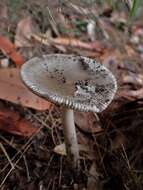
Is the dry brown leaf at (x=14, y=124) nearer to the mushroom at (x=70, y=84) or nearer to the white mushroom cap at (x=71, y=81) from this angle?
the mushroom at (x=70, y=84)

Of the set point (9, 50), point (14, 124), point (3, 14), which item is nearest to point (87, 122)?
point (14, 124)

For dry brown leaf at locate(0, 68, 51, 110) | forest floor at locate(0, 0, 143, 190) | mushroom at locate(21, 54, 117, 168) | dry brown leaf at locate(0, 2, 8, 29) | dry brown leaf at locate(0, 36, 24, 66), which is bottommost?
forest floor at locate(0, 0, 143, 190)

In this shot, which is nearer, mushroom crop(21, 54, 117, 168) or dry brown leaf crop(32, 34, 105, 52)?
mushroom crop(21, 54, 117, 168)

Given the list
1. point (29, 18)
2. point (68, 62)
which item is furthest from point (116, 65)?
point (68, 62)

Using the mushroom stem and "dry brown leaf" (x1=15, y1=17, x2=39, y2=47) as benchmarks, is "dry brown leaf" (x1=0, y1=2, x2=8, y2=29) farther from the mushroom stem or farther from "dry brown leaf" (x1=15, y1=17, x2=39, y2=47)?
the mushroom stem

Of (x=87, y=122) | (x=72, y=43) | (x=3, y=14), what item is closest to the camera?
(x=87, y=122)

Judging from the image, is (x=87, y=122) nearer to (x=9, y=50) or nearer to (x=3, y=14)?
(x=9, y=50)

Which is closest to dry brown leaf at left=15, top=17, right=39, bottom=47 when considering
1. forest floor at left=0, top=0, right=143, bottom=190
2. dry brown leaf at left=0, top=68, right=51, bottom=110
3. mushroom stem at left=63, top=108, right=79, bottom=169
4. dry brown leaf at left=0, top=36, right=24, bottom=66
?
forest floor at left=0, top=0, right=143, bottom=190
